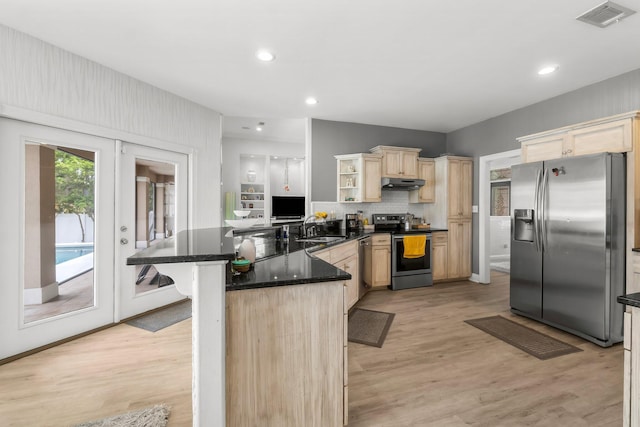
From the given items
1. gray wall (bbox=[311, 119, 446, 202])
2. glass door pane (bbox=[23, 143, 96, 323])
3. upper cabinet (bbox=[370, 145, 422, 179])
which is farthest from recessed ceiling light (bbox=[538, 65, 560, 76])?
glass door pane (bbox=[23, 143, 96, 323])

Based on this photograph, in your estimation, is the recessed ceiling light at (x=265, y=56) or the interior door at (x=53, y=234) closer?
the interior door at (x=53, y=234)

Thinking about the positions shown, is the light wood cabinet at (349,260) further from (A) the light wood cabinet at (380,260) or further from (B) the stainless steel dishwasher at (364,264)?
(A) the light wood cabinet at (380,260)

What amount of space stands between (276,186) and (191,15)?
512 centimetres

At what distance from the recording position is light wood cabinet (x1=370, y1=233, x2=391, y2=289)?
4.37 metres

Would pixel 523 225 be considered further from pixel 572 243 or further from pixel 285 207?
pixel 285 207

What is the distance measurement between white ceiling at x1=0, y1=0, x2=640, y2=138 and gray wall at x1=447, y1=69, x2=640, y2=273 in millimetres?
131

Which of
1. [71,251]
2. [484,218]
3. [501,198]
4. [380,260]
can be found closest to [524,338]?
[380,260]

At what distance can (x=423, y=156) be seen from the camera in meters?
5.43

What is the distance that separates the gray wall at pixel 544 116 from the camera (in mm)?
3129

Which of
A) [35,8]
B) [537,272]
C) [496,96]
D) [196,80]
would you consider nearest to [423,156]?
[496,96]

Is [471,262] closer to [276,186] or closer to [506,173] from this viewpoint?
[506,173]

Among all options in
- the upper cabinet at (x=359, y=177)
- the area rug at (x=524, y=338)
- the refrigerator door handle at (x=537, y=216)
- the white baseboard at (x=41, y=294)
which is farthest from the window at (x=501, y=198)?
the white baseboard at (x=41, y=294)

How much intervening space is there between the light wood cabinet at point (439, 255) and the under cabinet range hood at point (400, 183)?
0.87 m

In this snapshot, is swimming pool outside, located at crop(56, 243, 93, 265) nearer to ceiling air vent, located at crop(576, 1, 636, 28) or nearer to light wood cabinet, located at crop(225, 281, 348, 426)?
light wood cabinet, located at crop(225, 281, 348, 426)
